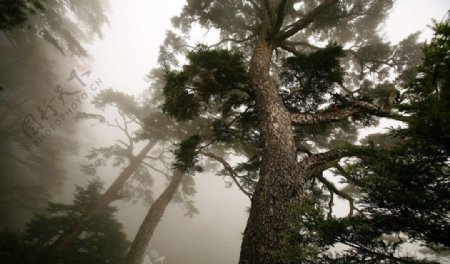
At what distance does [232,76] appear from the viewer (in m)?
5.02

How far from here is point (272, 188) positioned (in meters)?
3.85

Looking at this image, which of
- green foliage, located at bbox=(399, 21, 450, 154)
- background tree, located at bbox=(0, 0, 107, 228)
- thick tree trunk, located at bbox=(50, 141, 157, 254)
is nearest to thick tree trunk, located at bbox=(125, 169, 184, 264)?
thick tree trunk, located at bbox=(50, 141, 157, 254)

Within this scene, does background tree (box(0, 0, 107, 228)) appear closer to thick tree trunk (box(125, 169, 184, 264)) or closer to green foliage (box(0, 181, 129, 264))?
green foliage (box(0, 181, 129, 264))

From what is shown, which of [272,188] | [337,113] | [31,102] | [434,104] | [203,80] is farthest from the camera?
[31,102]

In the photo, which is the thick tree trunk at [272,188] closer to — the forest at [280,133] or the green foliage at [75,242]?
the forest at [280,133]

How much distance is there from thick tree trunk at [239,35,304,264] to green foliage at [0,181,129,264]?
7.99 metres

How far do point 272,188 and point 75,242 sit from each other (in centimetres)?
1021

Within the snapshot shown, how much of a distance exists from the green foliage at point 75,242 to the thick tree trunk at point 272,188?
7994 millimetres

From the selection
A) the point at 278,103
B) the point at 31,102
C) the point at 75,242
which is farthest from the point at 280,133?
the point at 31,102

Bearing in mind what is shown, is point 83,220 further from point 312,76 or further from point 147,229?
point 312,76

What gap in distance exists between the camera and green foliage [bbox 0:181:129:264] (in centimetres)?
816

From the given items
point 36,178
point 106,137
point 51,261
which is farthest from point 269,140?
point 106,137

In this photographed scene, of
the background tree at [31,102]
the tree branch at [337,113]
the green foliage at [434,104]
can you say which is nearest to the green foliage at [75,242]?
the background tree at [31,102]

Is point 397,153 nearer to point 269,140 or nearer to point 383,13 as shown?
point 269,140
